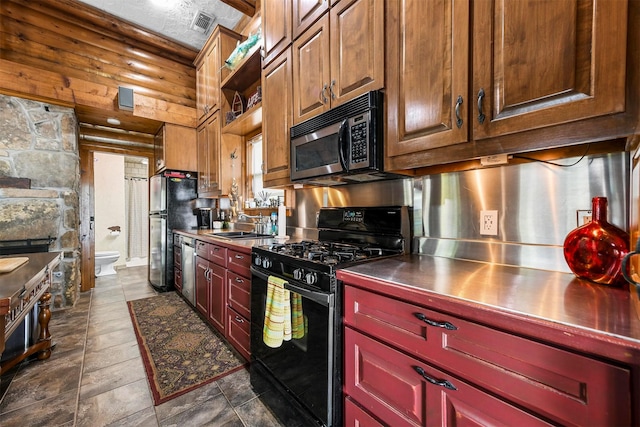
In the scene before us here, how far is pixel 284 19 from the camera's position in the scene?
6.57ft

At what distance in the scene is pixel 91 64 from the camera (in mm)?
3314

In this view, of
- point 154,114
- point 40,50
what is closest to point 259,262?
point 154,114

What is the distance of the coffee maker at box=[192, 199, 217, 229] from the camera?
3.87 meters

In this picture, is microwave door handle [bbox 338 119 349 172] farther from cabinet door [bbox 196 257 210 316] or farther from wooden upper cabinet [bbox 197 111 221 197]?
wooden upper cabinet [bbox 197 111 221 197]

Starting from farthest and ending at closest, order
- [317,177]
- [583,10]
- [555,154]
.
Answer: [317,177] → [555,154] → [583,10]

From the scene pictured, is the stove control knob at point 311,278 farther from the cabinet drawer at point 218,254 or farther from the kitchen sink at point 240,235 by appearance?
the kitchen sink at point 240,235

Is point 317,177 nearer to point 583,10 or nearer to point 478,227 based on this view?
point 478,227

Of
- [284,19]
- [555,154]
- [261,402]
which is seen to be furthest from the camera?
[284,19]

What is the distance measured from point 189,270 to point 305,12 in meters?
2.69

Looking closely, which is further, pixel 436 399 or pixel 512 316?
pixel 436 399

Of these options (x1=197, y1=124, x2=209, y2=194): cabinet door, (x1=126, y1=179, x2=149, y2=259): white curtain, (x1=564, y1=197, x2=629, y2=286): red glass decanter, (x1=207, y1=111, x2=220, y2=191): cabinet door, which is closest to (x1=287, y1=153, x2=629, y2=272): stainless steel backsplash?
(x1=564, y1=197, x2=629, y2=286): red glass decanter

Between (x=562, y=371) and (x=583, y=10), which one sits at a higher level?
(x=583, y=10)

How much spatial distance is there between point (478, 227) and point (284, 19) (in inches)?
78.2

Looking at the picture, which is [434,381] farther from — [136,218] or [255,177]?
[136,218]
